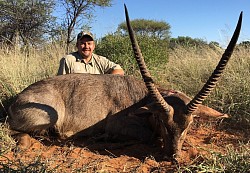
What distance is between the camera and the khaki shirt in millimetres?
6461

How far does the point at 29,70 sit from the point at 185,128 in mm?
5024

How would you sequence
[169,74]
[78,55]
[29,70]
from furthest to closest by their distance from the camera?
[169,74] → [29,70] → [78,55]

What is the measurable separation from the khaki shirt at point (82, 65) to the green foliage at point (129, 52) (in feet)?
5.95

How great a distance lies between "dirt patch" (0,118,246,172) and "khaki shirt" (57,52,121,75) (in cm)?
209

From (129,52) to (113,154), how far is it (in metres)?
5.12

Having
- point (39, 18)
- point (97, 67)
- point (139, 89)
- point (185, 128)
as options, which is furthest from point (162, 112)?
point (39, 18)

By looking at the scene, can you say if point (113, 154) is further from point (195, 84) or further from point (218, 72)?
point (195, 84)

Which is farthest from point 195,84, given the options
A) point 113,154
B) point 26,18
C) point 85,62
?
point 26,18

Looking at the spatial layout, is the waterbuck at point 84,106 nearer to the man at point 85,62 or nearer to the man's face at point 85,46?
the man at point 85,62

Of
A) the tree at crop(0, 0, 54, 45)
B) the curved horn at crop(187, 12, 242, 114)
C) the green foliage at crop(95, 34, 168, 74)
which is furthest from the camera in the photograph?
the tree at crop(0, 0, 54, 45)

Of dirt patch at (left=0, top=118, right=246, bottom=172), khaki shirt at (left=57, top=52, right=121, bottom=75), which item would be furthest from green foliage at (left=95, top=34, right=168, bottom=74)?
dirt patch at (left=0, top=118, right=246, bottom=172)

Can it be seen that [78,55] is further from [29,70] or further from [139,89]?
[139,89]

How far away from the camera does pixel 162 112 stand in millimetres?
3916

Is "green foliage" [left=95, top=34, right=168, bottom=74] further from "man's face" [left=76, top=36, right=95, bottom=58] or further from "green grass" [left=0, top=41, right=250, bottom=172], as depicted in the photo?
"man's face" [left=76, top=36, right=95, bottom=58]
